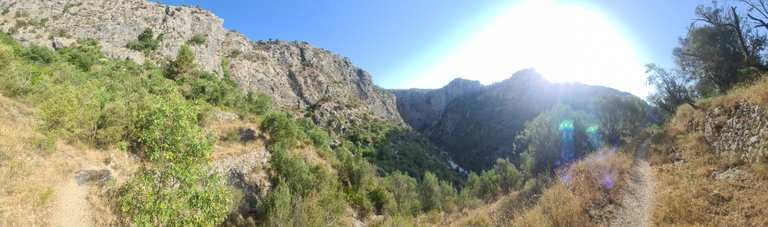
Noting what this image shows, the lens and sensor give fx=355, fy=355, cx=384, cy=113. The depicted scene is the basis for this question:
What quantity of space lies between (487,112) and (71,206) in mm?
145230

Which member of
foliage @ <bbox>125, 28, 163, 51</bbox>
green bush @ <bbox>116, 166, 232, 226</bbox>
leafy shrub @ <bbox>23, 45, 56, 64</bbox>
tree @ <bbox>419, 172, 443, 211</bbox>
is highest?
foliage @ <bbox>125, 28, 163, 51</bbox>

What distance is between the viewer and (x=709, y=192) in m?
11.0

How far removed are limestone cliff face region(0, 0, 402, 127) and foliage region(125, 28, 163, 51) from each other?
67cm

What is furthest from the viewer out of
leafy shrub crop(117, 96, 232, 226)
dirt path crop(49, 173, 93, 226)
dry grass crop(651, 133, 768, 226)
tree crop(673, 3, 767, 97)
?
tree crop(673, 3, 767, 97)

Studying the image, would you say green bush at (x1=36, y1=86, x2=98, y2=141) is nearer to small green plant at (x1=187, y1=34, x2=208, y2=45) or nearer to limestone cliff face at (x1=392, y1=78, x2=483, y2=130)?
small green plant at (x1=187, y1=34, x2=208, y2=45)

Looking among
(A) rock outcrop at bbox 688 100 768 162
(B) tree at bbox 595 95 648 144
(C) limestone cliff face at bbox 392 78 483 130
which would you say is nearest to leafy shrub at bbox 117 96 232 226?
(A) rock outcrop at bbox 688 100 768 162

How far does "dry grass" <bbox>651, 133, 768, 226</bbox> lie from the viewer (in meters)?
9.11

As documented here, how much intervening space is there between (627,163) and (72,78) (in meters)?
36.0

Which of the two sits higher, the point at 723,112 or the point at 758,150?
the point at 723,112

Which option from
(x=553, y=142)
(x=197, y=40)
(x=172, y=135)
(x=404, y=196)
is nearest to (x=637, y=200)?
(x=172, y=135)

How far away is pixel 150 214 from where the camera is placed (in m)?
10.8

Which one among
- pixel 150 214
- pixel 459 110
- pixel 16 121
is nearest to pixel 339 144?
pixel 16 121

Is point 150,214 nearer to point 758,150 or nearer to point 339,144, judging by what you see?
point 758,150

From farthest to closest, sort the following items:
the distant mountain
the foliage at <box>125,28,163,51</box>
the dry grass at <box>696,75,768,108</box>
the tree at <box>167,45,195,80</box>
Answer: the distant mountain < the foliage at <box>125,28,163,51</box> < the tree at <box>167,45,195,80</box> < the dry grass at <box>696,75,768,108</box>
